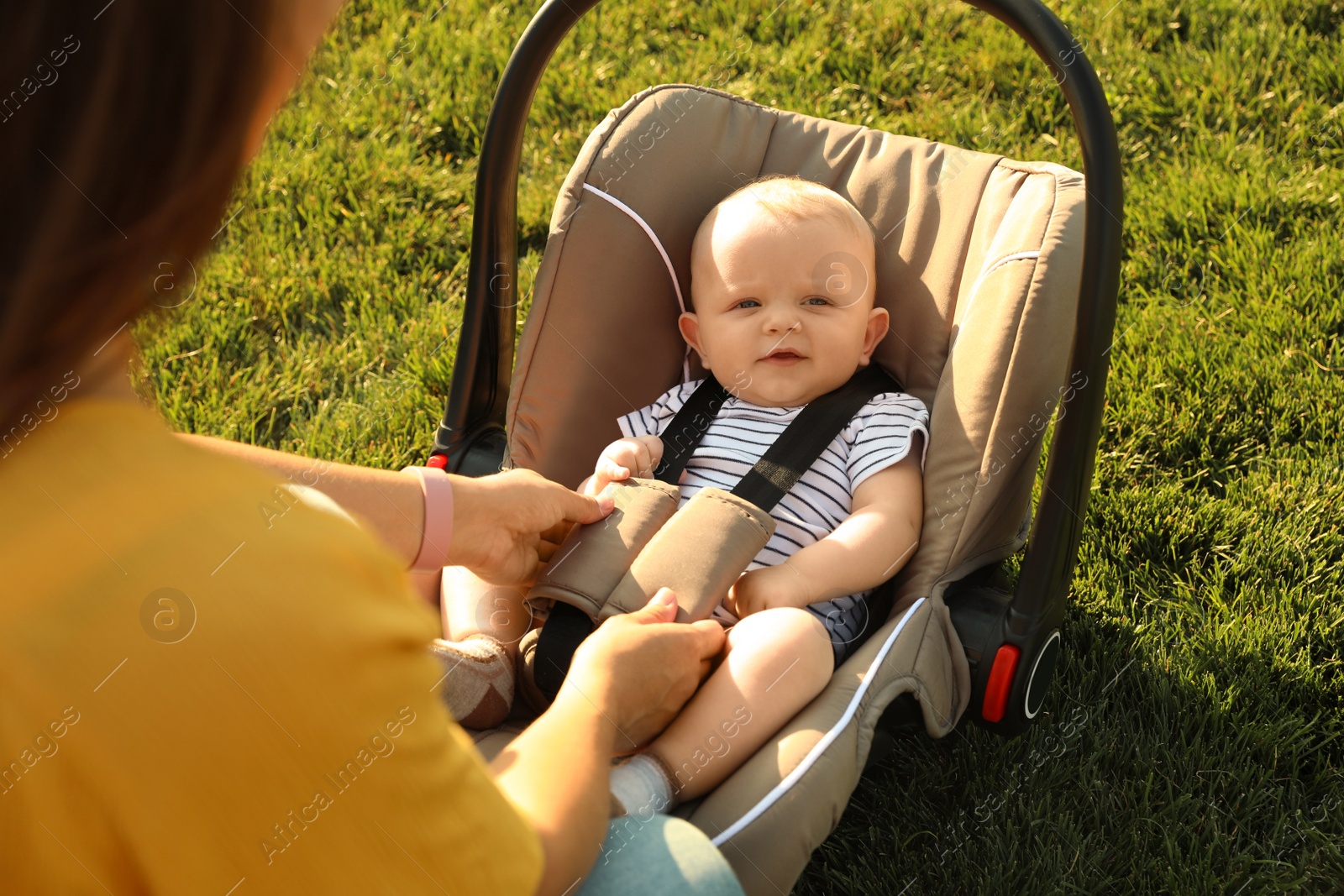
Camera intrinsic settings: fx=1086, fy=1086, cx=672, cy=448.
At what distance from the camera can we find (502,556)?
67.9 inches

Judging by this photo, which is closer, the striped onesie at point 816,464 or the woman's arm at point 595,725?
the woman's arm at point 595,725

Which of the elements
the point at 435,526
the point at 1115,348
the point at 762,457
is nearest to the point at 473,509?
the point at 435,526

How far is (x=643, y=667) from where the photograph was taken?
144 cm

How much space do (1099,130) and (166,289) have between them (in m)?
1.20

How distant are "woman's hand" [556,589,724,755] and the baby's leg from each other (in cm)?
3

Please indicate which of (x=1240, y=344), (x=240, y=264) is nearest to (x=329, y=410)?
(x=240, y=264)

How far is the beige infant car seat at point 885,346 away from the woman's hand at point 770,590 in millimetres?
148

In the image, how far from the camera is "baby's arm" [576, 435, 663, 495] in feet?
Answer: 6.49

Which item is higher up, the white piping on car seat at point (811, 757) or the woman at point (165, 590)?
the woman at point (165, 590)

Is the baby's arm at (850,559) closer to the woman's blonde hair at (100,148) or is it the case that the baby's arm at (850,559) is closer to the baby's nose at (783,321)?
the baby's nose at (783,321)

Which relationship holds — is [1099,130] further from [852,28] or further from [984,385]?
[852,28]

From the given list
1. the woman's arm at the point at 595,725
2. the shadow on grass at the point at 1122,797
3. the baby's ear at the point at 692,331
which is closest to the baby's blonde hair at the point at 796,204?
the baby's ear at the point at 692,331

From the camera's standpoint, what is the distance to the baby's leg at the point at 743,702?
155 cm

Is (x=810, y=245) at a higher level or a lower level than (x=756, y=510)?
higher
